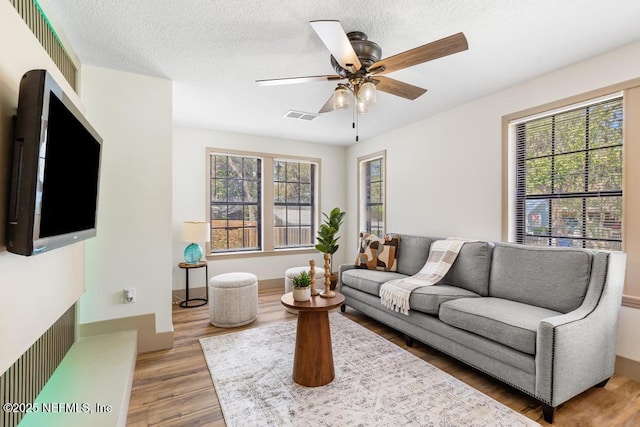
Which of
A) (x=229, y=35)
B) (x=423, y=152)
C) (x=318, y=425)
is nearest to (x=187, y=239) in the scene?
(x=229, y=35)

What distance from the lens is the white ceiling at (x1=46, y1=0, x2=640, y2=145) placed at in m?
1.91

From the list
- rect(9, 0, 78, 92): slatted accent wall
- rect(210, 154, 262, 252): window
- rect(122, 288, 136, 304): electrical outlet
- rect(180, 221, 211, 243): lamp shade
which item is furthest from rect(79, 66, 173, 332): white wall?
rect(210, 154, 262, 252): window

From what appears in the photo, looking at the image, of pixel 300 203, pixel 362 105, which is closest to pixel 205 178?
pixel 300 203

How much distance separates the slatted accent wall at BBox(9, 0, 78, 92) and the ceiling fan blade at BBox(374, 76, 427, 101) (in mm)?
2041

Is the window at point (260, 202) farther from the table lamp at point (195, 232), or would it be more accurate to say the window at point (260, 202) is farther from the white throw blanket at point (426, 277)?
the white throw blanket at point (426, 277)

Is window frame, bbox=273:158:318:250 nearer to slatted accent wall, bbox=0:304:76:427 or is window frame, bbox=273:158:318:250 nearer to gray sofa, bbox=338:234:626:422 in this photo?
gray sofa, bbox=338:234:626:422

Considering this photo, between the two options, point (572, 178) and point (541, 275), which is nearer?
point (541, 275)

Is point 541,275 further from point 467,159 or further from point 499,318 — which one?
point 467,159

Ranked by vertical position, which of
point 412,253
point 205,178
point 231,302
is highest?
point 205,178

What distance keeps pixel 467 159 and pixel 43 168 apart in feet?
12.3

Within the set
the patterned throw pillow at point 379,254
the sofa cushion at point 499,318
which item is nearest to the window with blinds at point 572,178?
the sofa cushion at point 499,318

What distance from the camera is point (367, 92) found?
2.06 metres

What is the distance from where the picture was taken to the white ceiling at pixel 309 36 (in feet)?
6.28

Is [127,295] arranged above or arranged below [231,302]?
above
